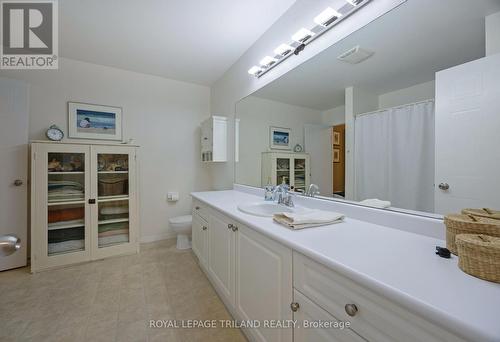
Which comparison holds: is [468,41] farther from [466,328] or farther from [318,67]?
[466,328]

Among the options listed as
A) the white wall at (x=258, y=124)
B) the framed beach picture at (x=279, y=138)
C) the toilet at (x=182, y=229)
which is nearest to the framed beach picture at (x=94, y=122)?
the toilet at (x=182, y=229)

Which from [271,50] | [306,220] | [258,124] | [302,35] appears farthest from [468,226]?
[271,50]

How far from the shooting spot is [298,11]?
161cm

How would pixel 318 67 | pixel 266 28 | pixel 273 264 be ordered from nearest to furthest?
pixel 273 264
pixel 318 67
pixel 266 28

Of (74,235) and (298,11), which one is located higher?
(298,11)

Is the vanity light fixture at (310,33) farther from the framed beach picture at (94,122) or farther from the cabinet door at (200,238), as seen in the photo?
the framed beach picture at (94,122)

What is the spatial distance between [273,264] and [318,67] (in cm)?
134

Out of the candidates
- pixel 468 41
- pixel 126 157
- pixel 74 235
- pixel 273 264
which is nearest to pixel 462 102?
pixel 468 41

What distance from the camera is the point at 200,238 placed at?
2053 millimetres

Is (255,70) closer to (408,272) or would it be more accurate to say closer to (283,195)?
(283,195)

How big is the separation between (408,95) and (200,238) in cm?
195

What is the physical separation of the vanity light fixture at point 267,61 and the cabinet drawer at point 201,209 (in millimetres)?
1449

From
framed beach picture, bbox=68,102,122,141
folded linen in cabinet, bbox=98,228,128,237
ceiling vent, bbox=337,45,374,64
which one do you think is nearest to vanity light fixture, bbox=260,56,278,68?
ceiling vent, bbox=337,45,374,64

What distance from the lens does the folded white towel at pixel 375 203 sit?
1.10m
